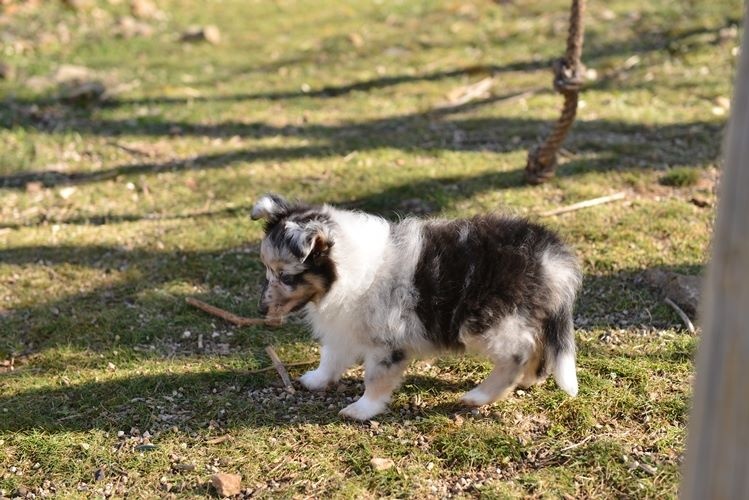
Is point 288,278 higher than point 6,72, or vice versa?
point 6,72

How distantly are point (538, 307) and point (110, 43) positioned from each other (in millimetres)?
9551

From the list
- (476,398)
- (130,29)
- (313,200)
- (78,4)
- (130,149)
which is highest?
(78,4)

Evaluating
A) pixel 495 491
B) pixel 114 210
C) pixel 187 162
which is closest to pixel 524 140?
pixel 187 162

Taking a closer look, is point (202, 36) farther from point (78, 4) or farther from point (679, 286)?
point (679, 286)

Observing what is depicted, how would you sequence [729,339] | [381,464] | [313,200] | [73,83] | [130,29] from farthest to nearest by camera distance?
1. [130,29]
2. [73,83]
3. [313,200]
4. [381,464]
5. [729,339]

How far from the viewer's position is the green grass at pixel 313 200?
4.24 metres

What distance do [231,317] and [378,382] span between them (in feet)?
4.81

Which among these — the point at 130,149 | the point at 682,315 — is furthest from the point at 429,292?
the point at 130,149

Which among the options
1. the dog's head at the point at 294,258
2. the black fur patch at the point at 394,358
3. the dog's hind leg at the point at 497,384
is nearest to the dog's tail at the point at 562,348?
the dog's hind leg at the point at 497,384

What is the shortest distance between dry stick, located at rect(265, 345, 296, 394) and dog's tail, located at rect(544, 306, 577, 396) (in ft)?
4.81

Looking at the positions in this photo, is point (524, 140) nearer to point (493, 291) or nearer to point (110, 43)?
point (493, 291)

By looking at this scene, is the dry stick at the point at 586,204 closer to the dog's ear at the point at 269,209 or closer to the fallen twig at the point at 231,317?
the fallen twig at the point at 231,317

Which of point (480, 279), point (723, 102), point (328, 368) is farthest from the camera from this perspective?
point (723, 102)

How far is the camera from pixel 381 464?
4.12 m
